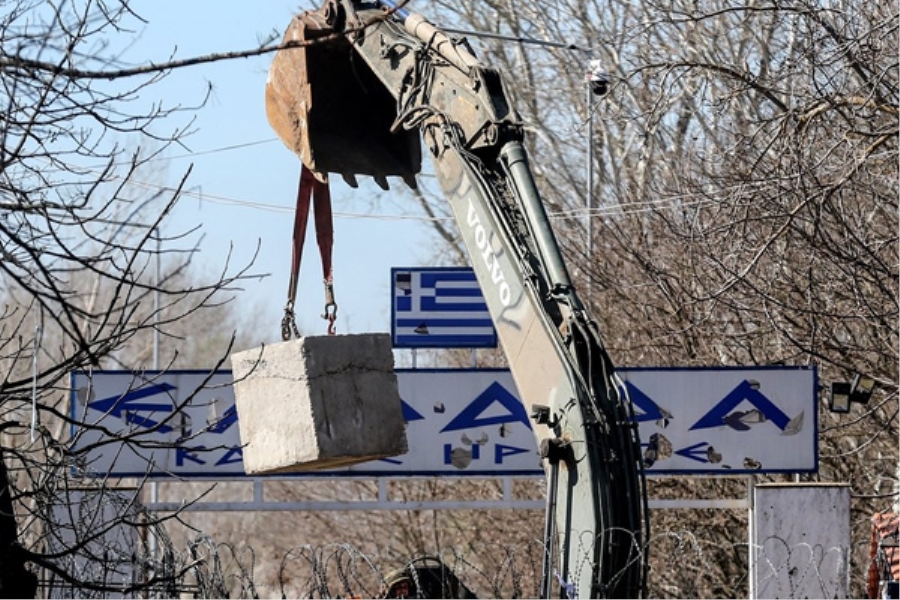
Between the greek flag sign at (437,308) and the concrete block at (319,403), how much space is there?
7.49 meters

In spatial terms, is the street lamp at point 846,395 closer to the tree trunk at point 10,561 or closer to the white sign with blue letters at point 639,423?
the white sign with blue letters at point 639,423

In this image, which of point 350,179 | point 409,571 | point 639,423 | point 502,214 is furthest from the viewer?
point 639,423

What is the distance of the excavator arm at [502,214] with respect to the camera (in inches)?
399

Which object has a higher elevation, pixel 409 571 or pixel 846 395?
pixel 846 395

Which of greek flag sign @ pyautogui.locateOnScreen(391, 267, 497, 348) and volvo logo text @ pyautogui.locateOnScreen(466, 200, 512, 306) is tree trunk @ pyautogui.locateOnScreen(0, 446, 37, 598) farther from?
greek flag sign @ pyautogui.locateOnScreen(391, 267, 497, 348)

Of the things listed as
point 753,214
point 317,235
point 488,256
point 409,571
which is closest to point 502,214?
point 488,256

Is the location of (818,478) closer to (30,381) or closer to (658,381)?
(658,381)

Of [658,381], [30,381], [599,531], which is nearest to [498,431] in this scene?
[658,381]

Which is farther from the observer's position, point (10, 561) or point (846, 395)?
point (846, 395)

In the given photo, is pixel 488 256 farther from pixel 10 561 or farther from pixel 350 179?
pixel 10 561

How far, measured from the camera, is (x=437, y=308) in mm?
18391

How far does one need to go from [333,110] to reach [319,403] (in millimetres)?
2470

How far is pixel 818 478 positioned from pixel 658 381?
469cm

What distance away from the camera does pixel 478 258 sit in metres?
11.3
